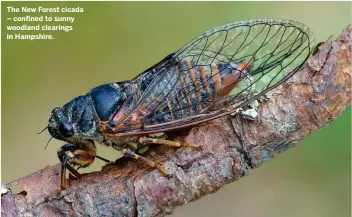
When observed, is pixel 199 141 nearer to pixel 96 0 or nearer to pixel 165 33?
pixel 165 33

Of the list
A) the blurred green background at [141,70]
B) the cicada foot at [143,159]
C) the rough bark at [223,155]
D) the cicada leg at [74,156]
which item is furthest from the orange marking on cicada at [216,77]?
the blurred green background at [141,70]

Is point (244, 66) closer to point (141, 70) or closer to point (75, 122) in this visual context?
point (75, 122)

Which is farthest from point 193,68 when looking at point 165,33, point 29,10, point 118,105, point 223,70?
point 165,33

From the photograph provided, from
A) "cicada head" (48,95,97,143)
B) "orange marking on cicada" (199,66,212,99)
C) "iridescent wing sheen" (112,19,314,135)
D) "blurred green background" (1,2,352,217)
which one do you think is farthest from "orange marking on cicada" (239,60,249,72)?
"blurred green background" (1,2,352,217)

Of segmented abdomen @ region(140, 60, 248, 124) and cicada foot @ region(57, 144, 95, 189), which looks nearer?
cicada foot @ region(57, 144, 95, 189)

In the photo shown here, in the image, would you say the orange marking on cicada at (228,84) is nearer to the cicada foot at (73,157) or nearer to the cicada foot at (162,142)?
the cicada foot at (162,142)

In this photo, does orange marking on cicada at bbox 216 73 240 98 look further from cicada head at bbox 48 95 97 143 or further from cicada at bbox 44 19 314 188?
cicada head at bbox 48 95 97 143

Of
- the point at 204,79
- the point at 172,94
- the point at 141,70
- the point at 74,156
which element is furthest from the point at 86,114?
the point at 141,70
